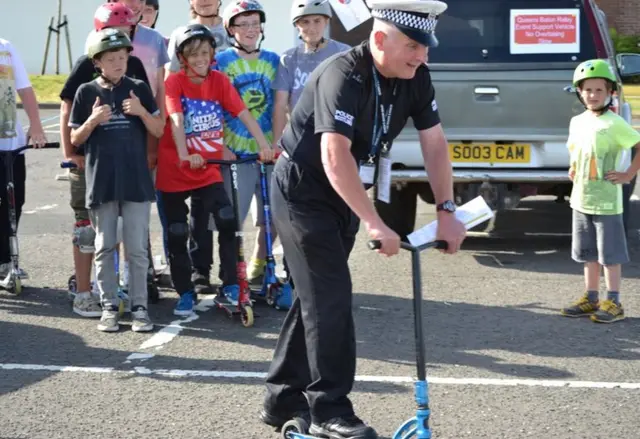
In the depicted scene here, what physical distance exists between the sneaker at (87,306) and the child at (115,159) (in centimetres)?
34

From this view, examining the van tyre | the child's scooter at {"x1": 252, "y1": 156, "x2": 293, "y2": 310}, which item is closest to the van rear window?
the van tyre

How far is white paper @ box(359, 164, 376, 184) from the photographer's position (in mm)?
5176

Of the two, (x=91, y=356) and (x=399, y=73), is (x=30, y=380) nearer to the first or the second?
(x=91, y=356)

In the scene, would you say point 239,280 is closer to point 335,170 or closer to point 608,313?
point 608,313

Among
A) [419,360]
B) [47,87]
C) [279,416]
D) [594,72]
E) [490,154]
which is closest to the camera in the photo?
[419,360]

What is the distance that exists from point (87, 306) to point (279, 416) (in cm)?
282

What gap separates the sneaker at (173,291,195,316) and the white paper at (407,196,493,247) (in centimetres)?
333

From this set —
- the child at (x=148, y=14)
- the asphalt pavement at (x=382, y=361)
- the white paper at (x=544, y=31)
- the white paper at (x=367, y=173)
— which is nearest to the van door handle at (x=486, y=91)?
the white paper at (x=544, y=31)

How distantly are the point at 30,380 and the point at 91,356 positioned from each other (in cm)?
54

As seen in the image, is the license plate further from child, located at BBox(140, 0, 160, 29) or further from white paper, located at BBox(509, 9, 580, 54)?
child, located at BBox(140, 0, 160, 29)

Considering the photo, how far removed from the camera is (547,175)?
9.68 meters

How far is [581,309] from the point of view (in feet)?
26.4

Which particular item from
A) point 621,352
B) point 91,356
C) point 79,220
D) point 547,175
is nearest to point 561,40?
point 547,175

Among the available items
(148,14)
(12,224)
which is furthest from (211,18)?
(12,224)
